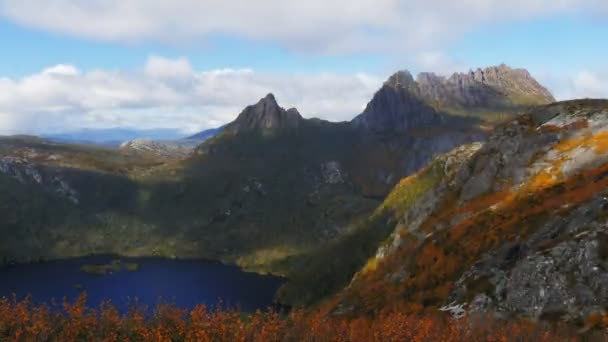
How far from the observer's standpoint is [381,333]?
34.1 m

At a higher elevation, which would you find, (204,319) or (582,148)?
(582,148)

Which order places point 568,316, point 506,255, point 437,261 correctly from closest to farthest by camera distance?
1. point 568,316
2. point 506,255
3. point 437,261

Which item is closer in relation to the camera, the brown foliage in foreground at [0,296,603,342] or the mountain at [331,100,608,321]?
the brown foliage in foreground at [0,296,603,342]

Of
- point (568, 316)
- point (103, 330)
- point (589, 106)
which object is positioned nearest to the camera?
point (103, 330)

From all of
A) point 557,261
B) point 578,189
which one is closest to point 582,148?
point 578,189

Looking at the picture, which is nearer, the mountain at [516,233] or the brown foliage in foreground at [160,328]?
the brown foliage in foreground at [160,328]

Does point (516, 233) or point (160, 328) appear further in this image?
point (516, 233)

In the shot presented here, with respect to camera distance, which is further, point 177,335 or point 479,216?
point 479,216

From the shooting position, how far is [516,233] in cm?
7469

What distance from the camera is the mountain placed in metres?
56.2

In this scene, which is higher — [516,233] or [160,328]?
[516,233]

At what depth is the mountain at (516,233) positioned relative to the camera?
56219mm

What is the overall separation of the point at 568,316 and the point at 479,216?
4946cm

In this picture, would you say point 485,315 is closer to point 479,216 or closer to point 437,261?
point 437,261
